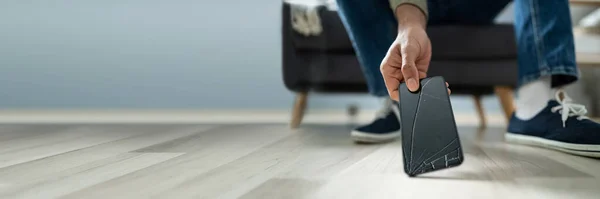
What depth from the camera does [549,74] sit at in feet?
2.82

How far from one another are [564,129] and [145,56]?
6.62 ft

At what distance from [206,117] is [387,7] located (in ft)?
4.81

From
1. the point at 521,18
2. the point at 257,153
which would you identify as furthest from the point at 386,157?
the point at 521,18

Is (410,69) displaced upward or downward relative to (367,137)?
upward

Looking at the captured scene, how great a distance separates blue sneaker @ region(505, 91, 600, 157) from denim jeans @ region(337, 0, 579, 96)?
5cm

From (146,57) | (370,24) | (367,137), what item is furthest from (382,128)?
(146,57)

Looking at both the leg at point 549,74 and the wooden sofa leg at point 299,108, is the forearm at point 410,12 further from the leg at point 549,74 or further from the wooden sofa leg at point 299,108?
the wooden sofa leg at point 299,108

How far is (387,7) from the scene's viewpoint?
3.05 feet

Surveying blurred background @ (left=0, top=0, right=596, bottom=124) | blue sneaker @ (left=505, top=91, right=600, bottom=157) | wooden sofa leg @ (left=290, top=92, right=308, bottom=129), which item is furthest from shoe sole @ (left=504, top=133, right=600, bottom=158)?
blurred background @ (left=0, top=0, right=596, bottom=124)

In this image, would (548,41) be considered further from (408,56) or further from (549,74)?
(408,56)

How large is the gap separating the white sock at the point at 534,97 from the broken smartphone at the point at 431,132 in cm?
37

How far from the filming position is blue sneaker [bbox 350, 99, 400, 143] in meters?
1.09

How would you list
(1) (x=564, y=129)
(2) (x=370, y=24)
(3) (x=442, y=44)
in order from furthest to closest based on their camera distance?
(3) (x=442, y=44), (2) (x=370, y=24), (1) (x=564, y=129)

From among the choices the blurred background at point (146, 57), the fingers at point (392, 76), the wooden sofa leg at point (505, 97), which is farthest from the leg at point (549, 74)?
the blurred background at point (146, 57)
